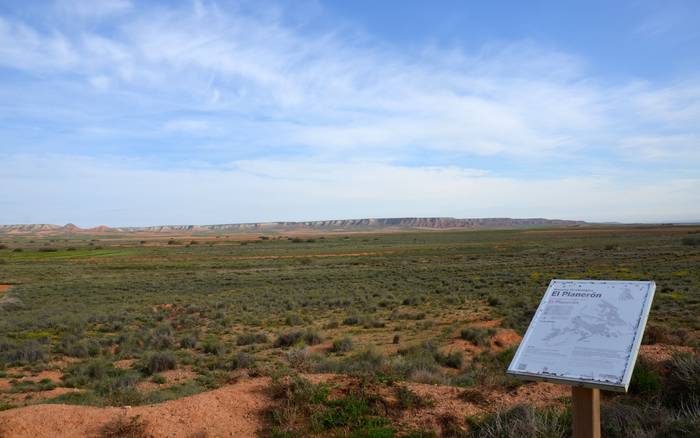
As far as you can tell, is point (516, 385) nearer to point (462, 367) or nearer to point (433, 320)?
point (462, 367)

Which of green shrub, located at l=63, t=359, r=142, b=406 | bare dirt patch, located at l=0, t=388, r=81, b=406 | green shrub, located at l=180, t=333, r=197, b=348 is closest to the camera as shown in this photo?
green shrub, located at l=63, t=359, r=142, b=406

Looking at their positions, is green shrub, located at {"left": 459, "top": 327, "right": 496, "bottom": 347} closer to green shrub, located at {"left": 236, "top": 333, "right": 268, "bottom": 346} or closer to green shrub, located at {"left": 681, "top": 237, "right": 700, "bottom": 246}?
green shrub, located at {"left": 236, "top": 333, "right": 268, "bottom": 346}

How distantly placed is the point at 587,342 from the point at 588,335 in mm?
93

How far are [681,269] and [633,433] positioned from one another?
34.0 meters

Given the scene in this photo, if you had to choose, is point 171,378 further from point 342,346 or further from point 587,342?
point 587,342

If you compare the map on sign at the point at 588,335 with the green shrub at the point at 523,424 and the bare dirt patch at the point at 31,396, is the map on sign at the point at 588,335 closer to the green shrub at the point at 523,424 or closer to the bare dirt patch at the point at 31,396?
the green shrub at the point at 523,424

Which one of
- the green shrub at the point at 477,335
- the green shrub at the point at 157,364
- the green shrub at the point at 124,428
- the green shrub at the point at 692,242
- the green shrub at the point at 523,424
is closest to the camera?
the green shrub at the point at 523,424

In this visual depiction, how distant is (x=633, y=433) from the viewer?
5.79m

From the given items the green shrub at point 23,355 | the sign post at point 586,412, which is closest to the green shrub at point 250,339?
the green shrub at point 23,355

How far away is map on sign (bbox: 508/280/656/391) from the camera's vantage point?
438 cm

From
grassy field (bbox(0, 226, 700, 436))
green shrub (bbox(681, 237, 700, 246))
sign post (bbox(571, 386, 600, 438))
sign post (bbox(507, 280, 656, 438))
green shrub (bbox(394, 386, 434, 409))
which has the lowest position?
grassy field (bbox(0, 226, 700, 436))

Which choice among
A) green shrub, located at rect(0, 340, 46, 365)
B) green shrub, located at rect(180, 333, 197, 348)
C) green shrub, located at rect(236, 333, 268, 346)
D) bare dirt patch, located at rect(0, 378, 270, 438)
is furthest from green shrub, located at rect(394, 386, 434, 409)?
green shrub, located at rect(0, 340, 46, 365)

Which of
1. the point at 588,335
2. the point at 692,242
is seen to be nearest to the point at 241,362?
the point at 588,335

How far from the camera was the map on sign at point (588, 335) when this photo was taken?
14.4ft
